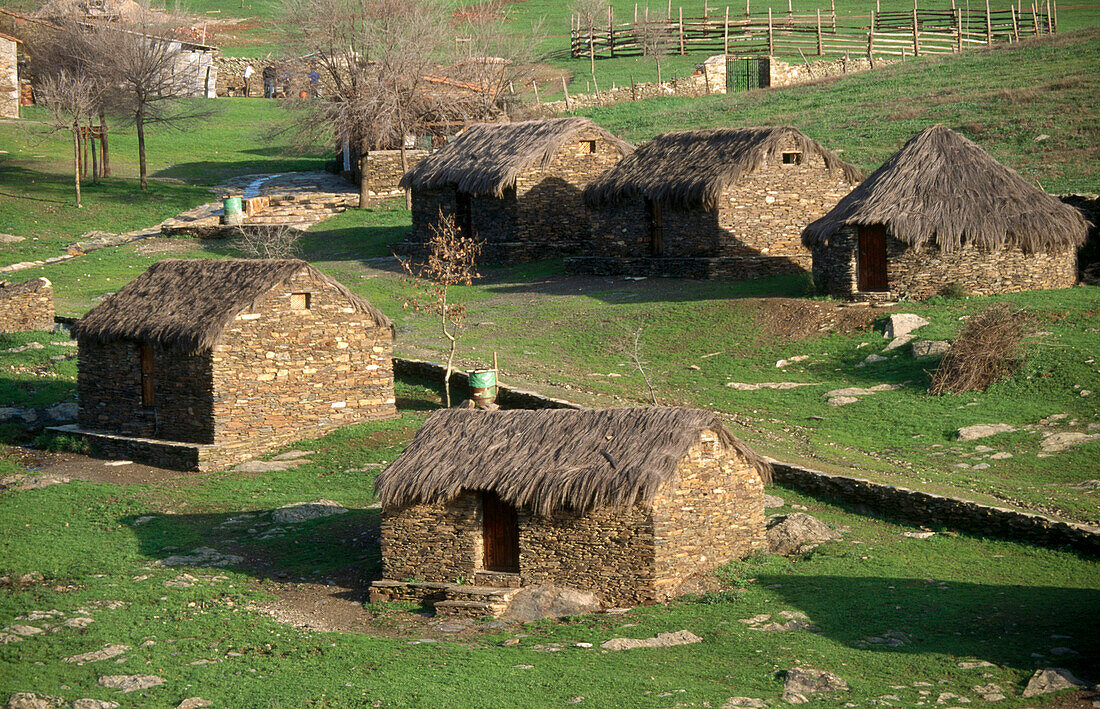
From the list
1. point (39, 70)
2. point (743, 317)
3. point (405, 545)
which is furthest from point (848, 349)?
point (39, 70)

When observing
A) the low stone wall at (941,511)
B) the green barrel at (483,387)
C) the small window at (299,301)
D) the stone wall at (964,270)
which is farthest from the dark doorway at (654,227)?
the low stone wall at (941,511)

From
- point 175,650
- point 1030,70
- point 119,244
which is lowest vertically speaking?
point 175,650

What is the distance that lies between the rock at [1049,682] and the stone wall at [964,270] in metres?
15.7

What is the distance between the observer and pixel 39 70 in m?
55.0

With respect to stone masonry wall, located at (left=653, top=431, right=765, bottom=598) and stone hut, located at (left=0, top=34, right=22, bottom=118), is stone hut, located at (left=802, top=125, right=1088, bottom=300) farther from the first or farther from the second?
stone hut, located at (left=0, top=34, right=22, bottom=118)

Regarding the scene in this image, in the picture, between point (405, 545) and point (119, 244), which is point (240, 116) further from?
point (405, 545)

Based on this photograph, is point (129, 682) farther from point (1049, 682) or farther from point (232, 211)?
point (232, 211)

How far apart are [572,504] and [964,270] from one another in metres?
14.5

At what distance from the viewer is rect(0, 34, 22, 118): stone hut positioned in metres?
57.3

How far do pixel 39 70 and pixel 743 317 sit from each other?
38.1 meters

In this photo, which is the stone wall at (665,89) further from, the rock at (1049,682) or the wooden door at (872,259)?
the rock at (1049,682)

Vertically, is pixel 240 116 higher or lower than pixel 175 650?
higher

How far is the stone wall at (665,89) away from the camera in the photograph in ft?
181

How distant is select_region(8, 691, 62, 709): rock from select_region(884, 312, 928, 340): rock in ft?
57.8
